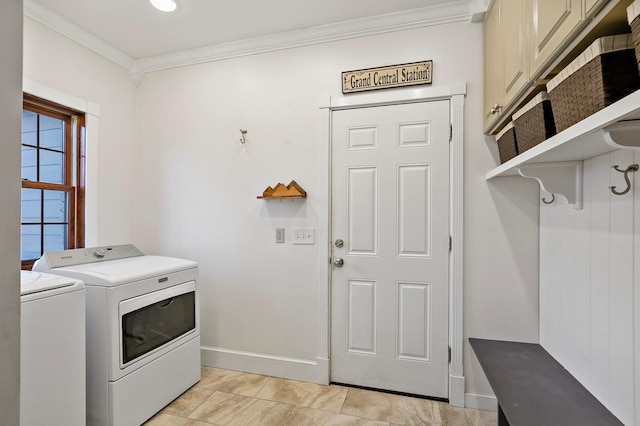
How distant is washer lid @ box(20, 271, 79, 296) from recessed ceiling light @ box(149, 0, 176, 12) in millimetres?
1725

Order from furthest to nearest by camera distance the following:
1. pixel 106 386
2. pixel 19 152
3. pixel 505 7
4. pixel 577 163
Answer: pixel 106 386 < pixel 505 7 < pixel 577 163 < pixel 19 152

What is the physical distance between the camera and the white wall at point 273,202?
78.5 inches

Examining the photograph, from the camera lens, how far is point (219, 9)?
2070 mm

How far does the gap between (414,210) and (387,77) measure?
0.92 m

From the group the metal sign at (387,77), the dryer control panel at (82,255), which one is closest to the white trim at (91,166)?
the dryer control panel at (82,255)

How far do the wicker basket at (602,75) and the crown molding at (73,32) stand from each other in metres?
2.92

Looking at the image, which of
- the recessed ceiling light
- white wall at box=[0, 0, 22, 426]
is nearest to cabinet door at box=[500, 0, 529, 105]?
white wall at box=[0, 0, 22, 426]

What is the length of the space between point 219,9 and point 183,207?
1496 mm

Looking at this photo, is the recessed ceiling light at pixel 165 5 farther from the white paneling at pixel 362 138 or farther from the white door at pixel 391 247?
the white paneling at pixel 362 138

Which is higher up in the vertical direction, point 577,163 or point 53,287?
point 577,163

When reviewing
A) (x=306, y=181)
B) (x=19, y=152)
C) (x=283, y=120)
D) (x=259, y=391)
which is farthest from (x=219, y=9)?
(x=259, y=391)

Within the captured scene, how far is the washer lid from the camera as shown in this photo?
1.39 m

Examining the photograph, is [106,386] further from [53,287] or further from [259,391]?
[259,391]

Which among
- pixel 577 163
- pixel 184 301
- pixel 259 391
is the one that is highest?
pixel 577 163
